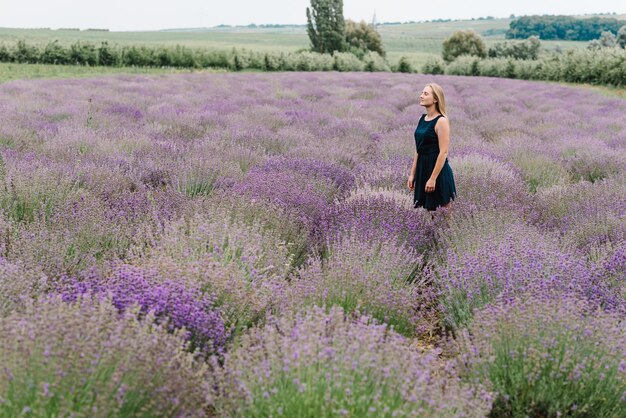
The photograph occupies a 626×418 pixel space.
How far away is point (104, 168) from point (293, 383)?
391 centimetres

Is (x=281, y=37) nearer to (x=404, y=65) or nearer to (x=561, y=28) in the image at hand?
(x=561, y=28)

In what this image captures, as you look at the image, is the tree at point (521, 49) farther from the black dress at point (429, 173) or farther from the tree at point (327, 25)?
the black dress at point (429, 173)

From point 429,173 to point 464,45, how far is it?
49531 millimetres

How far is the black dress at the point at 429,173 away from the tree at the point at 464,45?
48510 mm

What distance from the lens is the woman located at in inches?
194

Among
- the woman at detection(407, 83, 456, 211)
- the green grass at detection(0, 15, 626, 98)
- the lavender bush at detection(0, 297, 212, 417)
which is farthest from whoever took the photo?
the green grass at detection(0, 15, 626, 98)

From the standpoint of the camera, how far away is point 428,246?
434cm

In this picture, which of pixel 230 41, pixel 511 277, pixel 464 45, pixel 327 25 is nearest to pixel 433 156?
pixel 511 277

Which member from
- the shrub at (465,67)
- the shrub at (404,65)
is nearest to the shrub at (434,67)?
the shrub at (465,67)

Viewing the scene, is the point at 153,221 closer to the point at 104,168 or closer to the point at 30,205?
the point at 30,205

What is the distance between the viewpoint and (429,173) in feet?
16.8

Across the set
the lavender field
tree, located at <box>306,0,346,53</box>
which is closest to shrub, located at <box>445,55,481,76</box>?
tree, located at <box>306,0,346,53</box>

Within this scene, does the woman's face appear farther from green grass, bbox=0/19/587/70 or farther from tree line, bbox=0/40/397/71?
green grass, bbox=0/19/587/70

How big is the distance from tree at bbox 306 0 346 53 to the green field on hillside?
5276 mm
